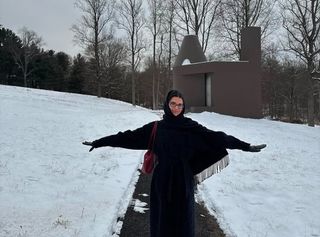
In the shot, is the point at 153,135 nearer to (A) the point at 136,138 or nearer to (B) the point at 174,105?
(A) the point at 136,138

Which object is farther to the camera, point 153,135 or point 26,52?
point 26,52

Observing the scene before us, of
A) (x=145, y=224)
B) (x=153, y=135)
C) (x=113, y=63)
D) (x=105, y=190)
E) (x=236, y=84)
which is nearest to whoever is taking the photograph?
(x=153, y=135)

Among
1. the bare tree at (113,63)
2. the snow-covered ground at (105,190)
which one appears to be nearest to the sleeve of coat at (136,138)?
the snow-covered ground at (105,190)

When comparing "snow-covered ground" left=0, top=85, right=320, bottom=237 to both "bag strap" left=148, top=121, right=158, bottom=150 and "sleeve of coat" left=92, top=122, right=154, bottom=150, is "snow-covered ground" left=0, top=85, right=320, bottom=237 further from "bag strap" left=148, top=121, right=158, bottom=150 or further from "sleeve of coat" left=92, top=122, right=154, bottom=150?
"bag strap" left=148, top=121, right=158, bottom=150

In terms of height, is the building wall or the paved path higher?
the building wall

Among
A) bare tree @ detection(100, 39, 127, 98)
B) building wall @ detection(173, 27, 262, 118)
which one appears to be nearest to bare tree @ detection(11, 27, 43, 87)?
bare tree @ detection(100, 39, 127, 98)

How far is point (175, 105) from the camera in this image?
388 cm

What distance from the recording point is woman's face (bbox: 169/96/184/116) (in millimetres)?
3877

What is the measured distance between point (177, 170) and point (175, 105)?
2.17ft

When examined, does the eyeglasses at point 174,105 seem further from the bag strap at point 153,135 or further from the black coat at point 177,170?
the bag strap at point 153,135

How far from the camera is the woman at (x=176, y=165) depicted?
388cm

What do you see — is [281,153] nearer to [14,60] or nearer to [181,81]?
[181,81]

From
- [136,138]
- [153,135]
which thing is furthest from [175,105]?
[136,138]

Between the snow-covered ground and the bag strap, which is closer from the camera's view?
the bag strap
